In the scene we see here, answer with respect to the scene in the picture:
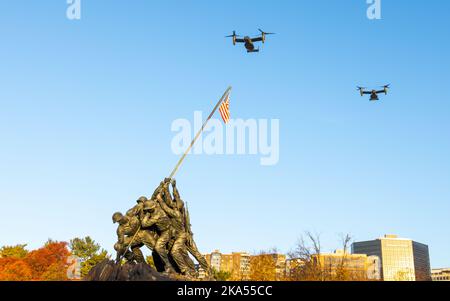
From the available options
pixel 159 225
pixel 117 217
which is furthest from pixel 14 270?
pixel 159 225

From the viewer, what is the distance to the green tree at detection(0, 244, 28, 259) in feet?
222

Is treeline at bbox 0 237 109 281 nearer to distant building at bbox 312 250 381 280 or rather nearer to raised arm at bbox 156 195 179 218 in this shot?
distant building at bbox 312 250 381 280

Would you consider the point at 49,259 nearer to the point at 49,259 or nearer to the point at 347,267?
the point at 49,259

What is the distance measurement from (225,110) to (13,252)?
2199 inches

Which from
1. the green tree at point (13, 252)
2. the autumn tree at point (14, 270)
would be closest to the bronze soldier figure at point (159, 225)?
the autumn tree at point (14, 270)

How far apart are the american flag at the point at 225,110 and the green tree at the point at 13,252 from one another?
54.0 meters

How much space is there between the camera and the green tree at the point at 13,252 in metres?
67.6

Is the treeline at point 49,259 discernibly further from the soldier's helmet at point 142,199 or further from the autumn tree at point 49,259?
the soldier's helmet at point 142,199
